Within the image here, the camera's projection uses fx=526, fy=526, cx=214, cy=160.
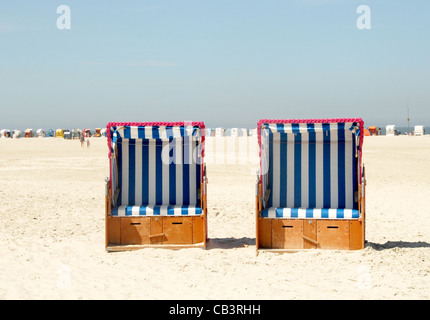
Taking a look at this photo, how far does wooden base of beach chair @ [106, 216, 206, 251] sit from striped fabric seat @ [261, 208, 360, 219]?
3.17ft

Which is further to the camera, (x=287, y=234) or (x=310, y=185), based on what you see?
(x=310, y=185)

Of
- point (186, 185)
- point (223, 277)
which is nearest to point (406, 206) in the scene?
point (186, 185)

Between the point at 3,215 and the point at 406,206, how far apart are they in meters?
7.88

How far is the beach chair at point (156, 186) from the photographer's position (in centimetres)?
719

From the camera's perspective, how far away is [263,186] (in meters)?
7.24

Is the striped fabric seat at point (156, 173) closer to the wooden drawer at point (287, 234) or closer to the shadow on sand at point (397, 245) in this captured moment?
the wooden drawer at point (287, 234)

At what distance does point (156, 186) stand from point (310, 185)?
7.25ft

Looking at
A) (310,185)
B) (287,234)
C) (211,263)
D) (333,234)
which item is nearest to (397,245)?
(333,234)

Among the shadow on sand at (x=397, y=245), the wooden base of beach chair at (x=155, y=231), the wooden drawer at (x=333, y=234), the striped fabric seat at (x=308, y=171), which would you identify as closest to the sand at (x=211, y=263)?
the shadow on sand at (x=397, y=245)

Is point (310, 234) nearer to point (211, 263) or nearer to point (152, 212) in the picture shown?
point (211, 263)

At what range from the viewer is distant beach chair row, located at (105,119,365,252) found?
696cm

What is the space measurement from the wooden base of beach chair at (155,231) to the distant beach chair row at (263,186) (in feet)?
0.05

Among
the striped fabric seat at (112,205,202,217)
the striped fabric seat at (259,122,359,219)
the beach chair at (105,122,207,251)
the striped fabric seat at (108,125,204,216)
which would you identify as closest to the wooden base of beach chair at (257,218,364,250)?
the striped fabric seat at (259,122,359,219)
